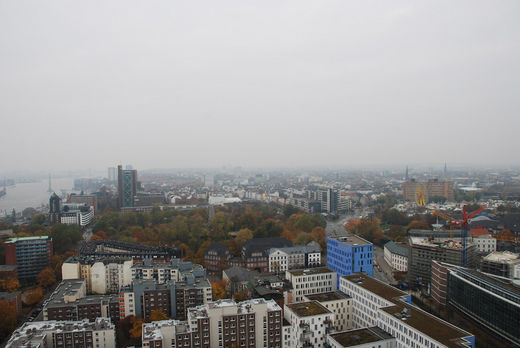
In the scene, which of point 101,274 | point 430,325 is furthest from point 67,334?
point 430,325

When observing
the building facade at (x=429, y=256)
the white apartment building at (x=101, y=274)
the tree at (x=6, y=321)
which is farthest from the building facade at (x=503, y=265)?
the tree at (x=6, y=321)

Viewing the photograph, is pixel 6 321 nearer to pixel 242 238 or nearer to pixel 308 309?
pixel 308 309

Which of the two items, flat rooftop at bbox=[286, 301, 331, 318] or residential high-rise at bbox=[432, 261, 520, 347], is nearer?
residential high-rise at bbox=[432, 261, 520, 347]

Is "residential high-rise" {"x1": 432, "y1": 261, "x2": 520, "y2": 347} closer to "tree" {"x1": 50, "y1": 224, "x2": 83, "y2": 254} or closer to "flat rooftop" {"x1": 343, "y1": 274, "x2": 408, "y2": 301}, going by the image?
"flat rooftop" {"x1": 343, "y1": 274, "x2": 408, "y2": 301}

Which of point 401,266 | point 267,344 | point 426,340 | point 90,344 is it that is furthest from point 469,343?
point 401,266

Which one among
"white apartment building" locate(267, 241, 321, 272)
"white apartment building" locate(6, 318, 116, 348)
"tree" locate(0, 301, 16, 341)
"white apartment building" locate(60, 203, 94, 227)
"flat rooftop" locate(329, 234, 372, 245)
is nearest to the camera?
"white apartment building" locate(6, 318, 116, 348)

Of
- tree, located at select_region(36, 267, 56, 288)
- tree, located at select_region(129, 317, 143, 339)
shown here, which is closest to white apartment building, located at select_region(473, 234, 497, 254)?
tree, located at select_region(129, 317, 143, 339)

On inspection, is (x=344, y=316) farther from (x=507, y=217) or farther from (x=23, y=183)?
(x=23, y=183)
